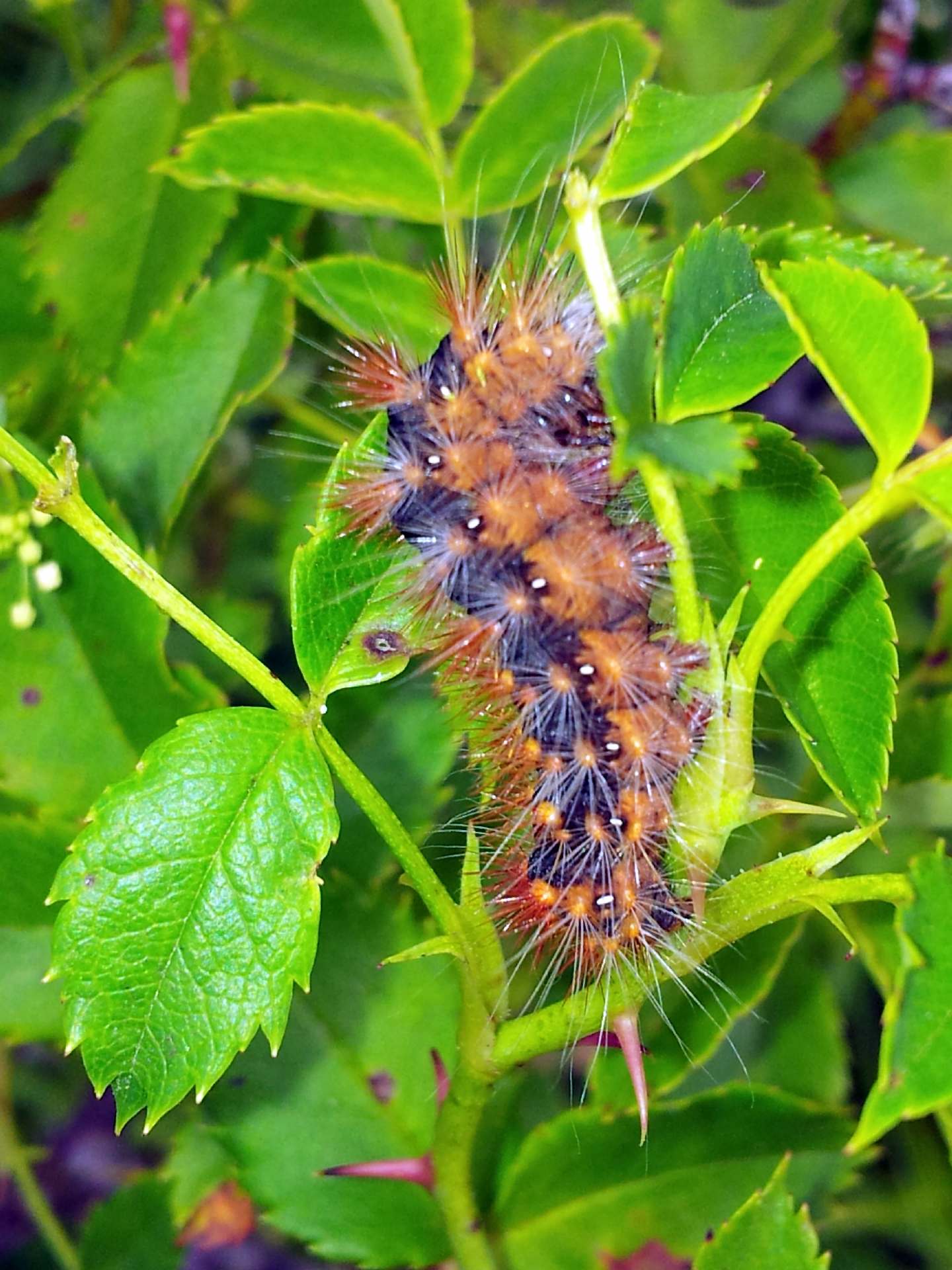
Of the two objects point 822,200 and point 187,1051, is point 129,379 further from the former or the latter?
point 822,200

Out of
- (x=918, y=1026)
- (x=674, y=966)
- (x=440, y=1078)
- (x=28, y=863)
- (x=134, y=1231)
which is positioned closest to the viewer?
(x=918, y=1026)

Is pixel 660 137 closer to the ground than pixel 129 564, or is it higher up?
higher up

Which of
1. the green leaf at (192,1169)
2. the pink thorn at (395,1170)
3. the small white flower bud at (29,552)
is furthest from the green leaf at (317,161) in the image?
the green leaf at (192,1169)

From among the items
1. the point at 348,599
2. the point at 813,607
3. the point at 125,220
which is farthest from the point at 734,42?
the point at 348,599

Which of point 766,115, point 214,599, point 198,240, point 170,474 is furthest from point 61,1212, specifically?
point 766,115

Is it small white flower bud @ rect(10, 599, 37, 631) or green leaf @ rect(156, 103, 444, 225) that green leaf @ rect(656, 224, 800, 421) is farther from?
small white flower bud @ rect(10, 599, 37, 631)

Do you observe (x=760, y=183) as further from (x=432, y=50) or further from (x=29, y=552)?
(x=29, y=552)

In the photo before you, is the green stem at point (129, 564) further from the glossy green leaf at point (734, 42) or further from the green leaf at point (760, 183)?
the glossy green leaf at point (734, 42)

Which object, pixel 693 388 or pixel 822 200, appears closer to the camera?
pixel 693 388
